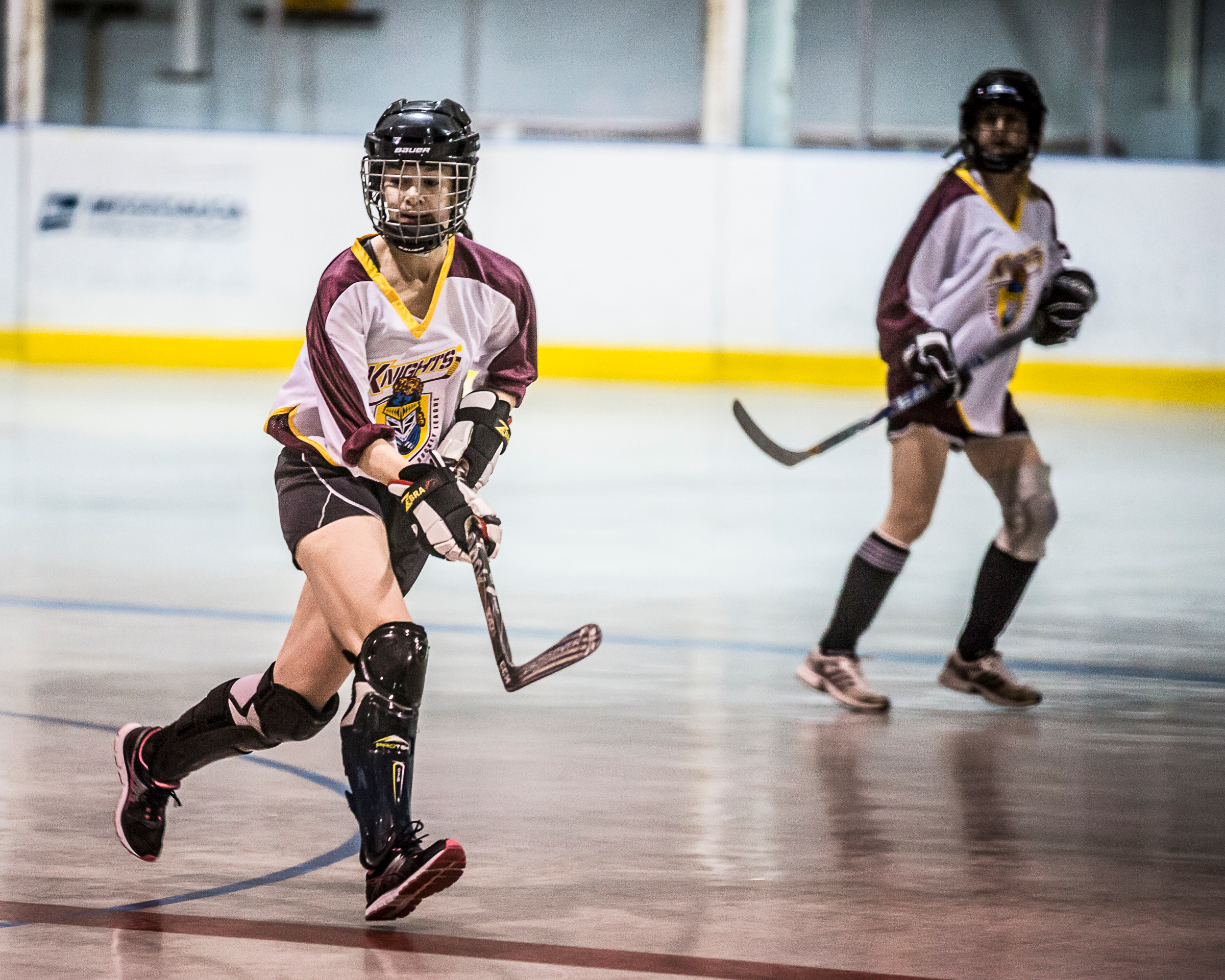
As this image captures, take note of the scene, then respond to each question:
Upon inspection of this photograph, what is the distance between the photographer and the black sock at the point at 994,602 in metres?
4.37

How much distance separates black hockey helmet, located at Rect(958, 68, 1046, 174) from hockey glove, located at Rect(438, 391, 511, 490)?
163 centimetres

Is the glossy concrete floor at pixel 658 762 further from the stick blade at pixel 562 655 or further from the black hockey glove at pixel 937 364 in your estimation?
the black hockey glove at pixel 937 364

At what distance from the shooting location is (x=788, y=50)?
13.5 m

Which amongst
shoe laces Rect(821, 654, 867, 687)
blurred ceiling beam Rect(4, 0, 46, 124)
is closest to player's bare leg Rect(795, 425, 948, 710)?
shoe laces Rect(821, 654, 867, 687)

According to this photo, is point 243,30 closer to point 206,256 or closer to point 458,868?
point 206,256

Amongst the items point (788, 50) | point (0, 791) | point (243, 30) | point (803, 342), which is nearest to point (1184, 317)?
point (803, 342)

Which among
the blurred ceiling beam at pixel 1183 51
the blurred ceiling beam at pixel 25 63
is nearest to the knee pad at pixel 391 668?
the blurred ceiling beam at pixel 25 63

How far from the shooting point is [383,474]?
2869 millimetres

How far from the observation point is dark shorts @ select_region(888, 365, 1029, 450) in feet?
14.1

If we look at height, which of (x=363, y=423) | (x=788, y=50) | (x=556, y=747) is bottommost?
(x=556, y=747)

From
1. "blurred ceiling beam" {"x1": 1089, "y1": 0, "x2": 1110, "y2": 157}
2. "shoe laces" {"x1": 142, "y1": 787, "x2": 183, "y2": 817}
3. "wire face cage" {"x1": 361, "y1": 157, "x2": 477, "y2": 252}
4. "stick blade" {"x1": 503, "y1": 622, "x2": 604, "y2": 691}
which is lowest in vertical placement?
"shoe laces" {"x1": 142, "y1": 787, "x2": 183, "y2": 817}

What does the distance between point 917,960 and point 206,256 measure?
10.9 metres

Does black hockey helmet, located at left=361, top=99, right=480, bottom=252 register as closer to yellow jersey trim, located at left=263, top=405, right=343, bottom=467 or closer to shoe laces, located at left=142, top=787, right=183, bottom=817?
yellow jersey trim, located at left=263, top=405, right=343, bottom=467

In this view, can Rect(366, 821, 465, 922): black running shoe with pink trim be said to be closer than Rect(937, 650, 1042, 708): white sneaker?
Yes
